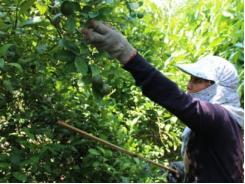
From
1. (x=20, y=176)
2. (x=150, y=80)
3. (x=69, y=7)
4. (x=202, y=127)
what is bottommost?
(x=20, y=176)

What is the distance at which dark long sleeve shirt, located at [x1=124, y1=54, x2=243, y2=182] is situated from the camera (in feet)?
5.24

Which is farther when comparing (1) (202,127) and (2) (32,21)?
(2) (32,21)

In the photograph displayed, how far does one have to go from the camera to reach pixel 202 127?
5.44ft

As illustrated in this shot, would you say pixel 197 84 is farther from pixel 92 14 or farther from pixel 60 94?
pixel 60 94

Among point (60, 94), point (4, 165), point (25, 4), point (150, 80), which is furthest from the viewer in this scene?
point (60, 94)

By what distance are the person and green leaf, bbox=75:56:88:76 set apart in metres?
0.07

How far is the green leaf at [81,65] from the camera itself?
1.61m

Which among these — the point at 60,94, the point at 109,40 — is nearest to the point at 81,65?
the point at 109,40

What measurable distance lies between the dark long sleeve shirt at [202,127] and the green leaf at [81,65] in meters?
0.13

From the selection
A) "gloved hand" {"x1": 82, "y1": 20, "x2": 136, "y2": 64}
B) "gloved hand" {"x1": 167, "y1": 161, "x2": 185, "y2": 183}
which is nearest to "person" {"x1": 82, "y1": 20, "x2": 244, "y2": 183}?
"gloved hand" {"x1": 82, "y1": 20, "x2": 136, "y2": 64}

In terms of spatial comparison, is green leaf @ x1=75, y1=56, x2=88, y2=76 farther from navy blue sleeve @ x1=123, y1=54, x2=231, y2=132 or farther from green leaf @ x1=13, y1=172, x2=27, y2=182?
green leaf @ x1=13, y1=172, x2=27, y2=182

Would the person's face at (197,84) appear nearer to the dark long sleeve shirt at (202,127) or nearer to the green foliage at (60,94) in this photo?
the dark long sleeve shirt at (202,127)

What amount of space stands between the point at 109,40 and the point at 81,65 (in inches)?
4.8

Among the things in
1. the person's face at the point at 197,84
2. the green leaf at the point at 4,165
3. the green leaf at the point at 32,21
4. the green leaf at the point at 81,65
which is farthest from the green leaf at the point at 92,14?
the green leaf at the point at 4,165
